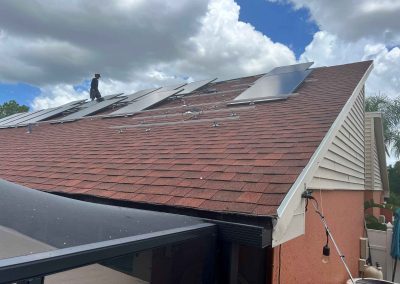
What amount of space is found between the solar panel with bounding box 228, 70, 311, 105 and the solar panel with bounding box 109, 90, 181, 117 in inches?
103

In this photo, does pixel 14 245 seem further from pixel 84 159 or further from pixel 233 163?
pixel 84 159

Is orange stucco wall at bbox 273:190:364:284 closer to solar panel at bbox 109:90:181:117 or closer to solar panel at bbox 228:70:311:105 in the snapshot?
solar panel at bbox 228:70:311:105

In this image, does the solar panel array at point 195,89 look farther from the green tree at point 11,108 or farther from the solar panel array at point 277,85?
the green tree at point 11,108

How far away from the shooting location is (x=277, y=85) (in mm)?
7535

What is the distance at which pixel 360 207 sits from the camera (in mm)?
8234

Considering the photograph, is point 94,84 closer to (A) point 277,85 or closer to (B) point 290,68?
(B) point 290,68

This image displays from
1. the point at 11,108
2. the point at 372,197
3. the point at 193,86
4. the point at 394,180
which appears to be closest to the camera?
the point at 193,86

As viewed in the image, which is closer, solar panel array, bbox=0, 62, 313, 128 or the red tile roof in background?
the red tile roof in background

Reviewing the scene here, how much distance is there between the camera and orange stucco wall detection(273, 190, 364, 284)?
366cm

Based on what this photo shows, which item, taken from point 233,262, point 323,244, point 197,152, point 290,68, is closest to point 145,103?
point 290,68

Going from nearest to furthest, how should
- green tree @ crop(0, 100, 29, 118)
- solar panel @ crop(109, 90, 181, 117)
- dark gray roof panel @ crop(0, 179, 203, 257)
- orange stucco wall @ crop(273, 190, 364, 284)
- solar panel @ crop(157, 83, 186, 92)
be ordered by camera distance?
dark gray roof panel @ crop(0, 179, 203, 257)
orange stucco wall @ crop(273, 190, 364, 284)
solar panel @ crop(109, 90, 181, 117)
solar panel @ crop(157, 83, 186, 92)
green tree @ crop(0, 100, 29, 118)

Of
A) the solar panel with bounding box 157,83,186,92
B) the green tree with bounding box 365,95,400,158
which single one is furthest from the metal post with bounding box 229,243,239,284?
the green tree with bounding box 365,95,400,158

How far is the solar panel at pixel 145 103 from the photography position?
8.63m

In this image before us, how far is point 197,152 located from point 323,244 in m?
2.24
